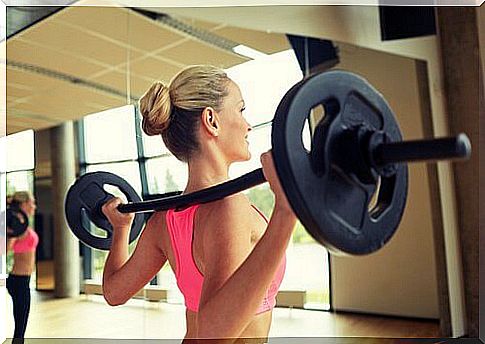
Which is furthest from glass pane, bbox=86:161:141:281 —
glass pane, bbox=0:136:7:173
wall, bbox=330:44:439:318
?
wall, bbox=330:44:439:318

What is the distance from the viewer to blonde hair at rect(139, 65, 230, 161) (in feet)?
4.16

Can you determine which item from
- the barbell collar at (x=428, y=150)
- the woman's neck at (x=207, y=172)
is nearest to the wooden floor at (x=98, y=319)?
the woman's neck at (x=207, y=172)

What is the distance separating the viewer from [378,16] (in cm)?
242

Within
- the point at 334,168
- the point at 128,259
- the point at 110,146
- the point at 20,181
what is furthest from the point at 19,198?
the point at 334,168

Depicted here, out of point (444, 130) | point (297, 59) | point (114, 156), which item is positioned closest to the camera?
point (114, 156)

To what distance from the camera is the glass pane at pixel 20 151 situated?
1899 millimetres

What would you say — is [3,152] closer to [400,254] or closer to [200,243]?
[200,243]

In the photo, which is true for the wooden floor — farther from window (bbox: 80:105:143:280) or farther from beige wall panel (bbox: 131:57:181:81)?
beige wall panel (bbox: 131:57:181:81)

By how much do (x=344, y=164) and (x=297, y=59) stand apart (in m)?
1.53

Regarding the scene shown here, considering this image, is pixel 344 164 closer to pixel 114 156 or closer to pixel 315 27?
pixel 114 156

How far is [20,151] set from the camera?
6.31 feet

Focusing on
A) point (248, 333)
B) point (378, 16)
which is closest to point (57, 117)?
point (248, 333)

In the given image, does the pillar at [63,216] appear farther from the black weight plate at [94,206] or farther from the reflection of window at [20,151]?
the black weight plate at [94,206]

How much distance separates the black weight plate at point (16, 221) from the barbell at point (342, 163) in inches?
53.8
